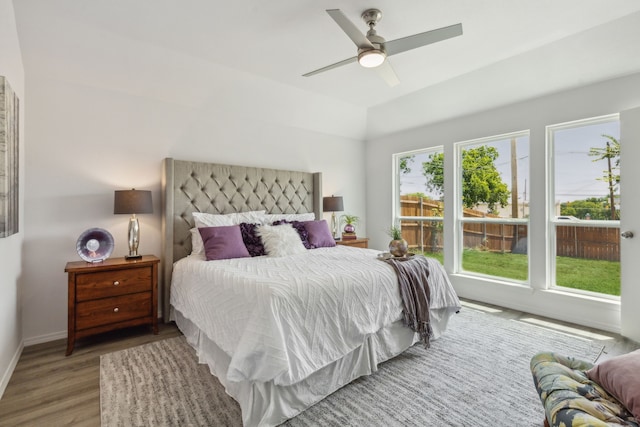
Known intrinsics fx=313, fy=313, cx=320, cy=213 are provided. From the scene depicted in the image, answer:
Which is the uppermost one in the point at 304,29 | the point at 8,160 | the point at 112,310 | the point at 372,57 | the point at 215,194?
the point at 304,29

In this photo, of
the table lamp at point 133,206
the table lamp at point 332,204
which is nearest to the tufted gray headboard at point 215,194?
the table lamp at point 332,204

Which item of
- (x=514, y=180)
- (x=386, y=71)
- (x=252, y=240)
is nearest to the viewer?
(x=386, y=71)

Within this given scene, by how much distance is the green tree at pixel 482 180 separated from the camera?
4.20 m

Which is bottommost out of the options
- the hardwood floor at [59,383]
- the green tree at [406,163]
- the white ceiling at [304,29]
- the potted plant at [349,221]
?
the hardwood floor at [59,383]

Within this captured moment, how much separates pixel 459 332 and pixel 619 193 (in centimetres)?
219

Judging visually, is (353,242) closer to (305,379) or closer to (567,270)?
(567,270)

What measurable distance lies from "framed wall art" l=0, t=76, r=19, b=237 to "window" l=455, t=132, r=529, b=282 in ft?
15.3

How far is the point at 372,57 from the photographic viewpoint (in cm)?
238

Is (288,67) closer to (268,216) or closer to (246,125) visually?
(246,125)

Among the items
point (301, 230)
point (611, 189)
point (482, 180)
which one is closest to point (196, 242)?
point (301, 230)

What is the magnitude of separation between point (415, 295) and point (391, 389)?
74 centimetres

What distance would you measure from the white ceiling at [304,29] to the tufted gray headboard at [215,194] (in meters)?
1.21

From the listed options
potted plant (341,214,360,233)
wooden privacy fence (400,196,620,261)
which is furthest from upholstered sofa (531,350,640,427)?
potted plant (341,214,360,233)

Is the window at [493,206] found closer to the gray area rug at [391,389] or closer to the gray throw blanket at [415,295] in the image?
the gray area rug at [391,389]
